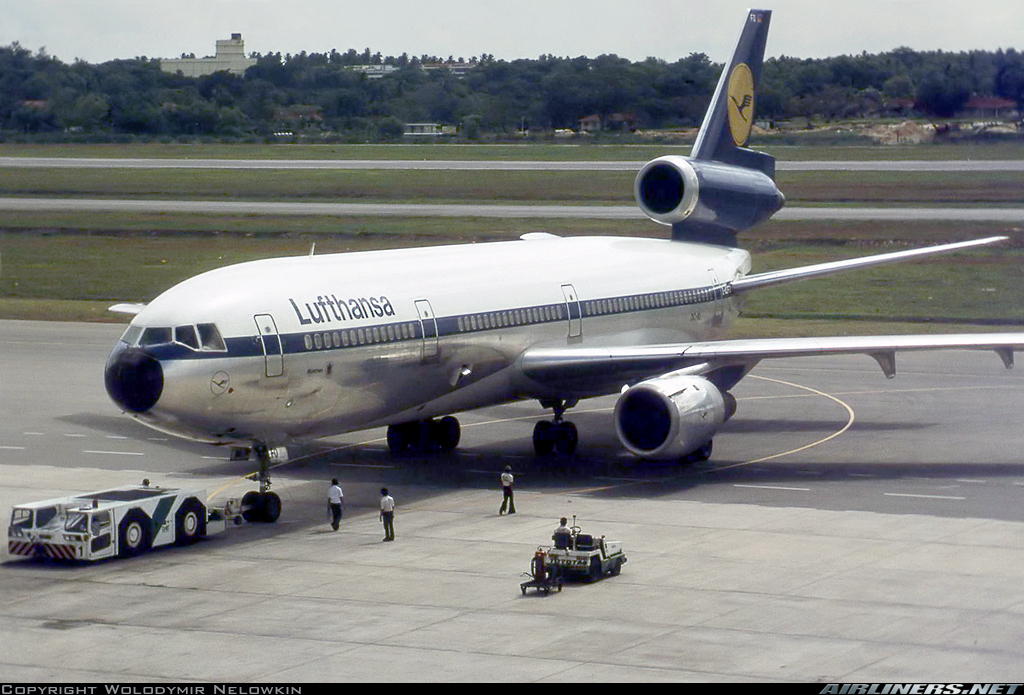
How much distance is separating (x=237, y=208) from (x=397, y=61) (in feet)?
243

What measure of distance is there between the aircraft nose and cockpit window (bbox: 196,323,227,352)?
989 millimetres

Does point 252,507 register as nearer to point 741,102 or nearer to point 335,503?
point 335,503

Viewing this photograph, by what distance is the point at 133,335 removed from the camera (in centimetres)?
2870

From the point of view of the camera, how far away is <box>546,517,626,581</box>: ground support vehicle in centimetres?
2505

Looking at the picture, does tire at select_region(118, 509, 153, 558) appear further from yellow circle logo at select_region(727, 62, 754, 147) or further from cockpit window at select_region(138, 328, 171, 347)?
yellow circle logo at select_region(727, 62, 754, 147)

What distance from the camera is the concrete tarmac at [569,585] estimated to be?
811 inches

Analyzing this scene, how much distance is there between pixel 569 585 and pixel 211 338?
27.6 feet

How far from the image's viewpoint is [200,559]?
27.1 m

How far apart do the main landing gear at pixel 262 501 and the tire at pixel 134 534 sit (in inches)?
115

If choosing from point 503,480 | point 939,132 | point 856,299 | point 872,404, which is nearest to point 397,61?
point 939,132

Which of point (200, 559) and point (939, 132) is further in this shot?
point (939, 132)

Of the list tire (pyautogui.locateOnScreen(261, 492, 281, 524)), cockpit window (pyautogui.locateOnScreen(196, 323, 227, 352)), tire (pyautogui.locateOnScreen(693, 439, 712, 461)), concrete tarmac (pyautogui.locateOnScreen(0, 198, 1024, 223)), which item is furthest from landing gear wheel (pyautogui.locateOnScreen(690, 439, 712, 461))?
concrete tarmac (pyautogui.locateOnScreen(0, 198, 1024, 223))

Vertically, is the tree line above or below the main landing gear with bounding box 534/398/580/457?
above

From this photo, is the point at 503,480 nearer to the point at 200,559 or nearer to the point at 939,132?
the point at 200,559
